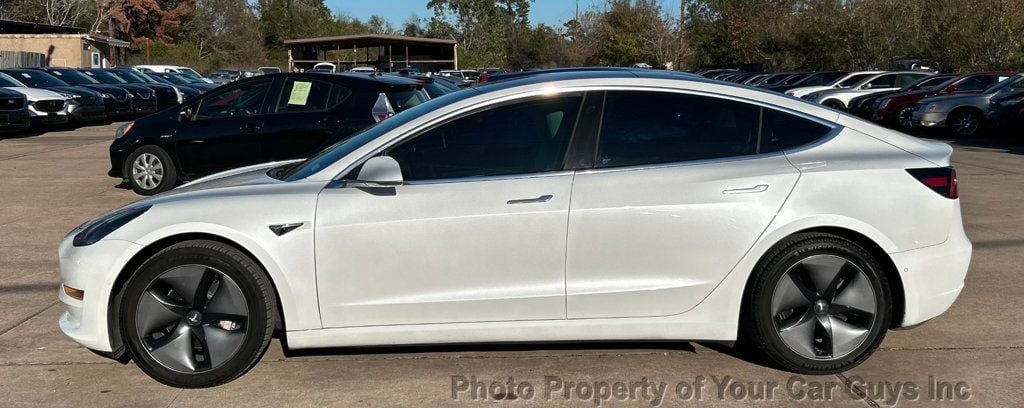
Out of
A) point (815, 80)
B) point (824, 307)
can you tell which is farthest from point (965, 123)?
point (824, 307)

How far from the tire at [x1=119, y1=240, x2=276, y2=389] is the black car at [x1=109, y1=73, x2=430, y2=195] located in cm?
554

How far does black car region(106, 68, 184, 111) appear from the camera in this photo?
28281mm

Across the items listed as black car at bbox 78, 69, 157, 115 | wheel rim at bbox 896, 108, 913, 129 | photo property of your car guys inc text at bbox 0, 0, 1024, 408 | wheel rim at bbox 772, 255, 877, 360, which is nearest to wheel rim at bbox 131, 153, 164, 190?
photo property of your car guys inc text at bbox 0, 0, 1024, 408

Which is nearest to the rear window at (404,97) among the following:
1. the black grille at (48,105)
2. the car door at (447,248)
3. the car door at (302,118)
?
the car door at (302,118)

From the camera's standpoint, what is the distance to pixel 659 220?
4562 mm

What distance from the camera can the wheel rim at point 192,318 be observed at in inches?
180

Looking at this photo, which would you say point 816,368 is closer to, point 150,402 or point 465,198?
point 465,198

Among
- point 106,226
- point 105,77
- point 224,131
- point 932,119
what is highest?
point 105,77

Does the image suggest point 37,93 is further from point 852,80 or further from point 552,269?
point 852,80

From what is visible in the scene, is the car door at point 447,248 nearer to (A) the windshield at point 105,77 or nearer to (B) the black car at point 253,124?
(B) the black car at point 253,124

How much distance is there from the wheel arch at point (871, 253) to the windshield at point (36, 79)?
2250 cm

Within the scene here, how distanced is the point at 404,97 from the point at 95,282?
6099mm

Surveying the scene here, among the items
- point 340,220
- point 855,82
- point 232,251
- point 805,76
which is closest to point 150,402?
point 232,251

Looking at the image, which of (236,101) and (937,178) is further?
(236,101)
